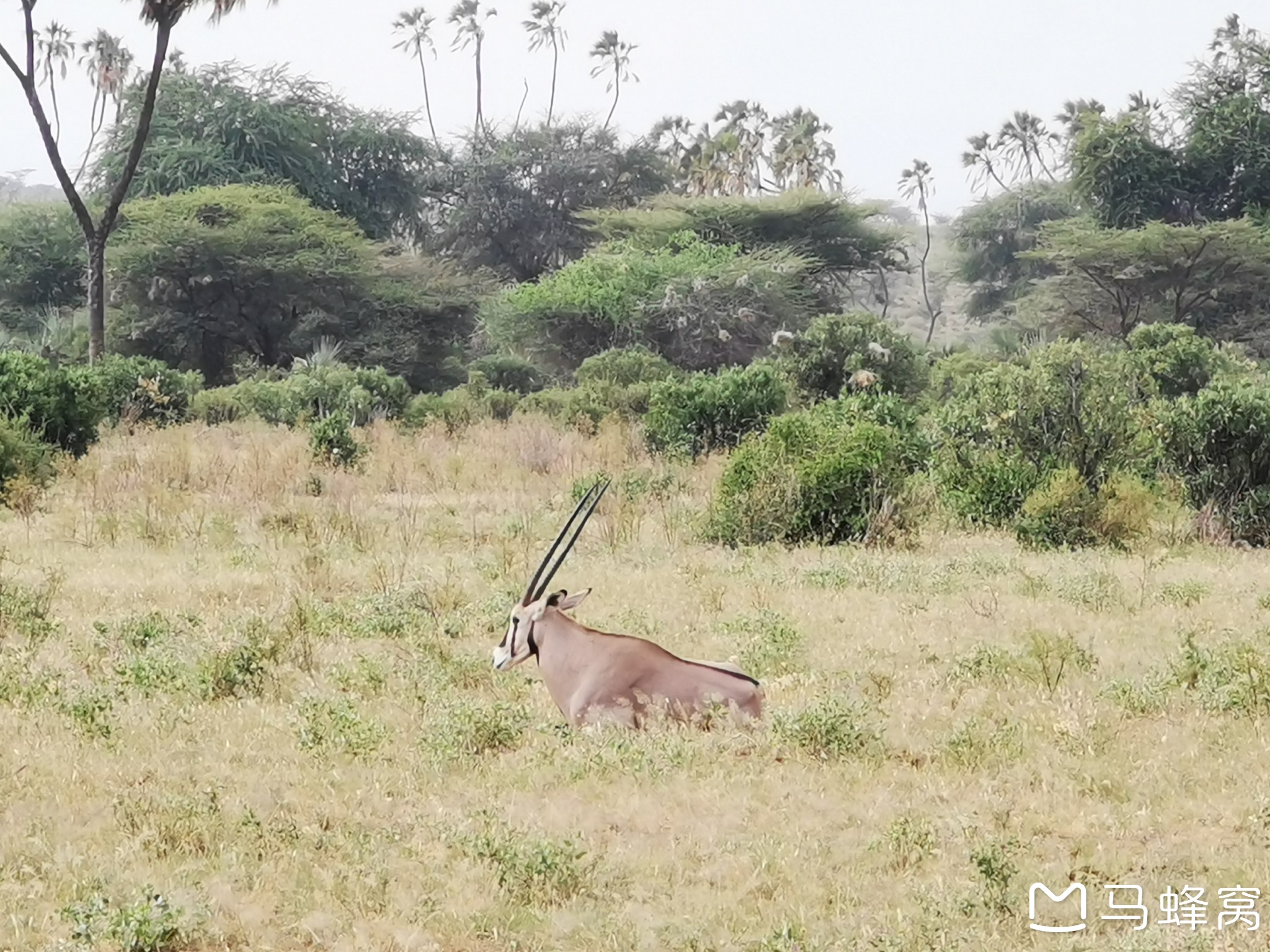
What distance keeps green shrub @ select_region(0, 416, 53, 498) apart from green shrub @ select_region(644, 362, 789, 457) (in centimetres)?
592

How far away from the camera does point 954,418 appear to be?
11.9 metres

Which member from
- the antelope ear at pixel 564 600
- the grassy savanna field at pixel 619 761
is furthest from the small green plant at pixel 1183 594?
the antelope ear at pixel 564 600

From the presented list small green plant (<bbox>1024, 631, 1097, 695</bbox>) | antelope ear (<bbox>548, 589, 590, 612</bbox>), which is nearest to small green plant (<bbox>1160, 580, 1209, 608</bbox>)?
small green plant (<bbox>1024, 631, 1097, 695</bbox>)

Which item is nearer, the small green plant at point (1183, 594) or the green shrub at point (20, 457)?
the small green plant at point (1183, 594)

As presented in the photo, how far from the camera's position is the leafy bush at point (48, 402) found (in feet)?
46.5

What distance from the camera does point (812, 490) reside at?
34.7 ft

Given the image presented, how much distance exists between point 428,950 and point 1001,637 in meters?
4.14

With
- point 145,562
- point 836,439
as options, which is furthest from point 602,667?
point 836,439

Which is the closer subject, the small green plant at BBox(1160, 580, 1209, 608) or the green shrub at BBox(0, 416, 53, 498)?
the small green plant at BBox(1160, 580, 1209, 608)

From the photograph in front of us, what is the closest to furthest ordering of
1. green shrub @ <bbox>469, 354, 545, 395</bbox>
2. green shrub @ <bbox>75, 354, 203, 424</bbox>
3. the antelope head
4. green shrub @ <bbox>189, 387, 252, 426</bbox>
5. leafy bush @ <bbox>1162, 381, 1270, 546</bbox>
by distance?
the antelope head → leafy bush @ <bbox>1162, 381, 1270, 546</bbox> → green shrub @ <bbox>75, 354, 203, 424</bbox> → green shrub @ <bbox>189, 387, 252, 426</bbox> → green shrub @ <bbox>469, 354, 545, 395</bbox>

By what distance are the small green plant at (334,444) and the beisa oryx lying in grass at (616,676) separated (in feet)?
30.7

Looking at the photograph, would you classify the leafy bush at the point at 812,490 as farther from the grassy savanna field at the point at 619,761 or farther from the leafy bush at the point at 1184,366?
the leafy bush at the point at 1184,366

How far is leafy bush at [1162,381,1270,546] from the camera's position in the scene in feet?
36.3

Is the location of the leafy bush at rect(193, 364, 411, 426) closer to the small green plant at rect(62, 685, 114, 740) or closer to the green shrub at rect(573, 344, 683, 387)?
the green shrub at rect(573, 344, 683, 387)
